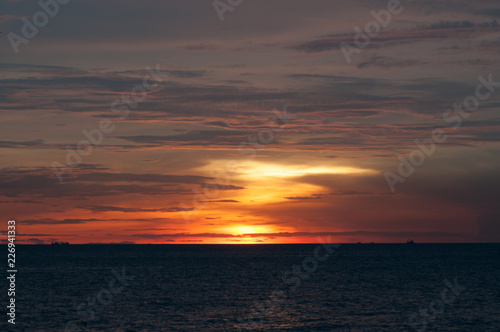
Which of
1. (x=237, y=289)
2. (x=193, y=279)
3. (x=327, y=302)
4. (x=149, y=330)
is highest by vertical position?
(x=193, y=279)

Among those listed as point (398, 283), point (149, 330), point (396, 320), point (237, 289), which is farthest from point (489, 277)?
point (149, 330)

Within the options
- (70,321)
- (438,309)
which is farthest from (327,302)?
(70,321)

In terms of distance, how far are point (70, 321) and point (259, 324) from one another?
24.8 metres

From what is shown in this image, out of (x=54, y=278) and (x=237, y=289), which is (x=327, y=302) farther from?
(x=54, y=278)

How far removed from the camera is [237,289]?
120 m

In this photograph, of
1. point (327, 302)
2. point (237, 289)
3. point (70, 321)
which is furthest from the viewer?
point (237, 289)

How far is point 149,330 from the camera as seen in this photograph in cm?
7269

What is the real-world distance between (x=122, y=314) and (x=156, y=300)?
16431 millimetres

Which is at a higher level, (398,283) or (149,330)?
(398,283)

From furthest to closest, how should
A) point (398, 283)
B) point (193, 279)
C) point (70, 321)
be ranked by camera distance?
point (193, 279), point (398, 283), point (70, 321)

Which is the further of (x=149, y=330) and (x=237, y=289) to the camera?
(x=237, y=289)

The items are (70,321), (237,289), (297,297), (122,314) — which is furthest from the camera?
(237,289)

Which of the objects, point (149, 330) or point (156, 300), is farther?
point (156, 300)

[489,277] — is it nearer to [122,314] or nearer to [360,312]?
[360,312]
